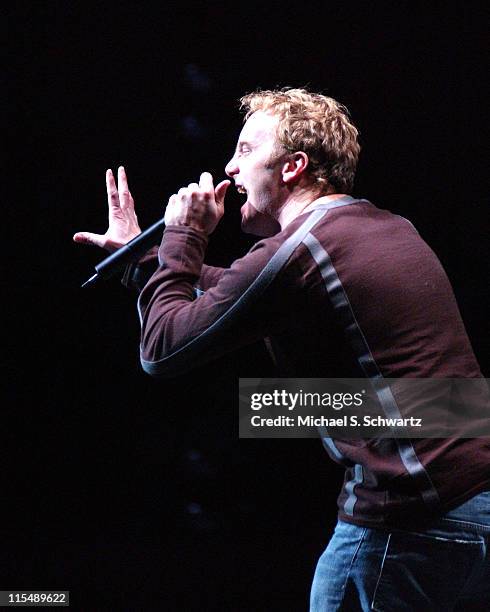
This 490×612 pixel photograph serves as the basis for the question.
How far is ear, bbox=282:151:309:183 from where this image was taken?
1.33 metres

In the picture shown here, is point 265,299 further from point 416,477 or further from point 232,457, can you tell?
point 232,457

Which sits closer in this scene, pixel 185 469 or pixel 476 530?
pixel 476 530

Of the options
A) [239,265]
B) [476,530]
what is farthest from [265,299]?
[476,530]

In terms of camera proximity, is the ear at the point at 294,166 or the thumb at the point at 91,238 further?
the thumb at the point at 91,238

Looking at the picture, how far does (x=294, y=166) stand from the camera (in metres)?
1.34

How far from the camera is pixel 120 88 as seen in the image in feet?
7.96

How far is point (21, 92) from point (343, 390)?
166 cm

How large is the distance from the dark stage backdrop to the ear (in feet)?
3.56

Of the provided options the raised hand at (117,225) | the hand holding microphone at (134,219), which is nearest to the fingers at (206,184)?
the hand holding microphone at (134,219)

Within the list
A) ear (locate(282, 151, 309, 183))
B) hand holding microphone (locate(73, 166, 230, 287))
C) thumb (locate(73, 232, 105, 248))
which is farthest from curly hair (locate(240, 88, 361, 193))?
thumb (locate(73, 232, 105, 248))

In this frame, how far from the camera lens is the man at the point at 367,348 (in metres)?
1.06

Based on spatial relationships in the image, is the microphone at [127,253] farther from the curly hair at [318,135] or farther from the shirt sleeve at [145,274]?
the curly hair at [318,135]

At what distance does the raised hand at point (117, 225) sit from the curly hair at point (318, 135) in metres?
0.32

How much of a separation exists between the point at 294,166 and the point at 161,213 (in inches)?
43.9
